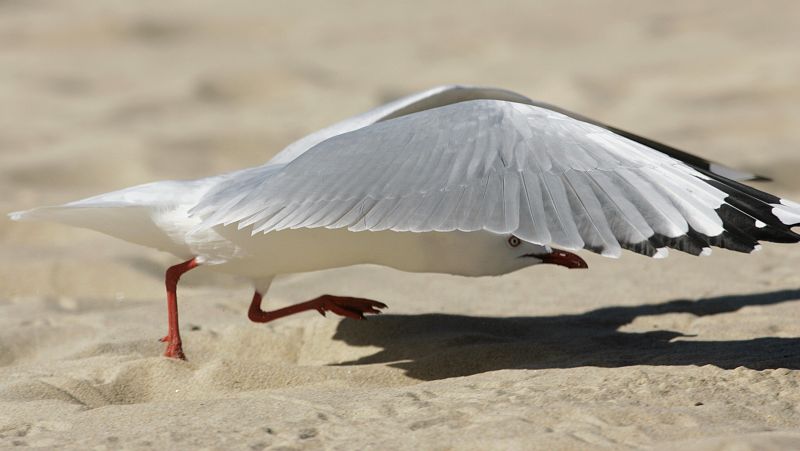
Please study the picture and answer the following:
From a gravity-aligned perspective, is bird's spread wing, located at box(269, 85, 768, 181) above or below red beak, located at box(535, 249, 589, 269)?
above

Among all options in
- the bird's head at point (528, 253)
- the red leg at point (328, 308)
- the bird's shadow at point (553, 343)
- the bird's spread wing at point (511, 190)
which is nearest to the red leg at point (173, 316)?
the red leg at point (328, 308)

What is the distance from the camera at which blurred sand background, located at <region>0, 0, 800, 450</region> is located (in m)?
2.82

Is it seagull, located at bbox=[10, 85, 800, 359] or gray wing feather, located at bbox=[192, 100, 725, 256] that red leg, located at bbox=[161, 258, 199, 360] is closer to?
seagull, located at bbox=[10, 85, 800, 359]

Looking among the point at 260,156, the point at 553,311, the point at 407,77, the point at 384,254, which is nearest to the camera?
the point at 384,254

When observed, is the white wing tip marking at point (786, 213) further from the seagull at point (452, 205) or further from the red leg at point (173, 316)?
the red leg at point (173, 316)

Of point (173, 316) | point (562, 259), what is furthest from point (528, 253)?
point (173, 316)

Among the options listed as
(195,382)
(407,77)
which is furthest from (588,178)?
(407,77)

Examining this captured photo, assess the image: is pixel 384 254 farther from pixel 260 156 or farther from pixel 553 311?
pixel 260 156

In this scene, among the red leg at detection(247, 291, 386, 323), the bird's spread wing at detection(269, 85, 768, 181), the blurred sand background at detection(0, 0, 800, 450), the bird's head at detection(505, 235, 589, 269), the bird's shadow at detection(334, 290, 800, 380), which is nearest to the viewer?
the blurred sand background at detection(0, 0, 800, 450)

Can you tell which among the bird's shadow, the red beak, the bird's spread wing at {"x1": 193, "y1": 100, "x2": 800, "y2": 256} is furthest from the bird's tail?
the red beak

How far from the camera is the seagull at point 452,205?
2.87 metres

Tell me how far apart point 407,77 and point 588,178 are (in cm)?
633

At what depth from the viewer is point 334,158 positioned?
129 inches

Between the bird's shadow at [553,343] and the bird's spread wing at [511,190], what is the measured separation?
551 mm
